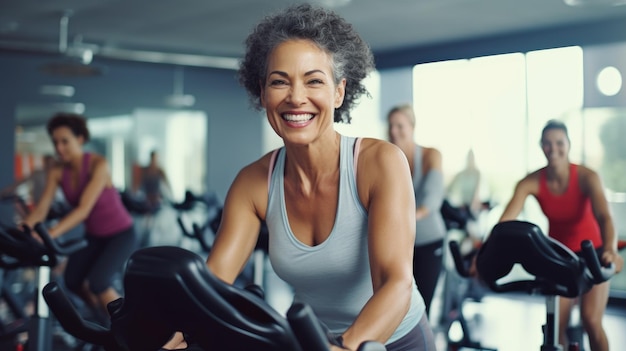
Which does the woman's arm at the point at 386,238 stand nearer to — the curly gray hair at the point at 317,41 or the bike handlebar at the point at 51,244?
the curly gray hair at the point at 317,41

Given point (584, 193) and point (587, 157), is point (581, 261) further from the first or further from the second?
point (587, 157)

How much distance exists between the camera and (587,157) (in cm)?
650

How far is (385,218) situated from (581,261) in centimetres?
148

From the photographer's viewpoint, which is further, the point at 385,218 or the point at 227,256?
the point at 227,256

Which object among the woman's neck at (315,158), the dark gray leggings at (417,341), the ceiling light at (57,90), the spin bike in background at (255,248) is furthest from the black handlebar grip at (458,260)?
the ceiling light at (57,90)

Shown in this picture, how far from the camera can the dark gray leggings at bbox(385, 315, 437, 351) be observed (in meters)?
1.41

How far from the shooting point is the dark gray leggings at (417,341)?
141 centimetres

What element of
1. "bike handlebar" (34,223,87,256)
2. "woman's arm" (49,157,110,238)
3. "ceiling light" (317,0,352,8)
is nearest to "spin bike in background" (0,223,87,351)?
"bike handlebar" (34,223,87,256)

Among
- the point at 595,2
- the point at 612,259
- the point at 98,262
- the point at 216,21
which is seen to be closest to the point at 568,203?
the point at 612,259

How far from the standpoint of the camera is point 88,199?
12.5 feet

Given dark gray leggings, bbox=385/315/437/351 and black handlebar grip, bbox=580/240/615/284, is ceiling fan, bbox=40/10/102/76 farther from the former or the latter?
dark gray leggings, bbox=385/315/437/351

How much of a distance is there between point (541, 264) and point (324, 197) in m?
1.29

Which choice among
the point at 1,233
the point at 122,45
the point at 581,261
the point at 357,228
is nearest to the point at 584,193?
the point at 581,261

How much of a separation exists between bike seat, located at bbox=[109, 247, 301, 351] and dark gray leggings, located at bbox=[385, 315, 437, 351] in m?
0.57
